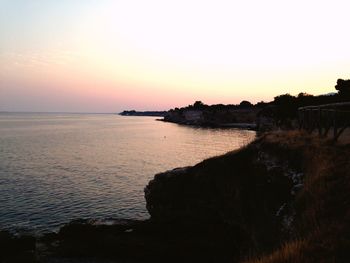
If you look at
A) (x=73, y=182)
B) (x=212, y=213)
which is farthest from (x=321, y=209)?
(x=73, y=182)

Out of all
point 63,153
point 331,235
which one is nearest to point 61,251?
point 331,235

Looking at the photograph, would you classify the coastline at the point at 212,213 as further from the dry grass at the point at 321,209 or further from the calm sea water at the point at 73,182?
the calm sea water at the point at 73,182

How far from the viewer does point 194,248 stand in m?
25.7

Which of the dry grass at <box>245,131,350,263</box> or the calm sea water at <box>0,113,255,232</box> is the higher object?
the dry grass at <box>245,131,350,263</box>

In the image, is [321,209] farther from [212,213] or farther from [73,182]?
[73,182]

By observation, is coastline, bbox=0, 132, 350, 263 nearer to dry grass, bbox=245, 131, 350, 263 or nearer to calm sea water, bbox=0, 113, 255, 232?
dry grass, bbox=245, 131, 350, 263

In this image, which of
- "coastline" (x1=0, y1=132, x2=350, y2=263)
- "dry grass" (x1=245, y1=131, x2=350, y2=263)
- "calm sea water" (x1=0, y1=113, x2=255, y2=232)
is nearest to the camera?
"dry grass" (x1=245, y1=131, x2=350, y2=263)

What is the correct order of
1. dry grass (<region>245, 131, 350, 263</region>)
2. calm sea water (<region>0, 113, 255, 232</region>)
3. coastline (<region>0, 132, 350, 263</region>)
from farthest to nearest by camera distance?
calm sea water (<region>0, 113, 255, 232</region>), coastline (<region>0, 132, 350, 263</region>), dry grass (<region>245, 131, 350, 263</region>)

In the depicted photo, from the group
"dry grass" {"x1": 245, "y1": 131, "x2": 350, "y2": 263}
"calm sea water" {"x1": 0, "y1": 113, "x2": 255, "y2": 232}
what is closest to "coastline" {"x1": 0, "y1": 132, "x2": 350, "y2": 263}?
"dry grass" {"x1": 245, "y1": 131, "x2": 350, "y2": 263}

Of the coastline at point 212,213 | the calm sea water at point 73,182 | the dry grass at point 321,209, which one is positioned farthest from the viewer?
the calm sea water at point 73,182

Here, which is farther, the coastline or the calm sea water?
the calm sea water

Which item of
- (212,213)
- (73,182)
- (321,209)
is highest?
(321,209)

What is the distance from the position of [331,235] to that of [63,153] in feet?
250

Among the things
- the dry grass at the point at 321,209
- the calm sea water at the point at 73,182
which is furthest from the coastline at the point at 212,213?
the calm sea water at the point at 73,182
